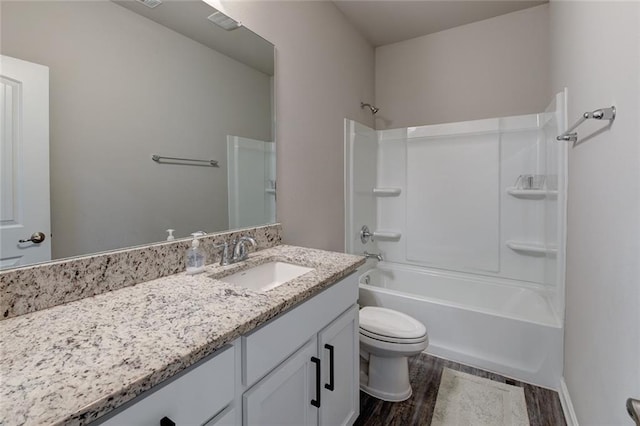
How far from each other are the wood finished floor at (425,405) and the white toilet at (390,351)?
6 cm

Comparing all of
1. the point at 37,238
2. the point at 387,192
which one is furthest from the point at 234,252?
the point at 387,192

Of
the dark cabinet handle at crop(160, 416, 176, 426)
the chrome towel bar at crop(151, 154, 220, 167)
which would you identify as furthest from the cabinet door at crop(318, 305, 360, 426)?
the chrome towel bar at crop(151, 154, 220, 167)

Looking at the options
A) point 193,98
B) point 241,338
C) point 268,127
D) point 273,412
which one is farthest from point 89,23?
point 273,412

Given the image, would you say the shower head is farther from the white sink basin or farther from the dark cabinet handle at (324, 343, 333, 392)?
the dark cabinet handle at (324, 343, 333, 392)

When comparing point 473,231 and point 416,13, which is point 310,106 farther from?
point 473,231

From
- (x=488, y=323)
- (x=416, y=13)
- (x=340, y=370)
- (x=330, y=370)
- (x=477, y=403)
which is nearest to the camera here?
(x=330, y=370)

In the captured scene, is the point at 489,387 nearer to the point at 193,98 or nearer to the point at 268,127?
the point at 268,127

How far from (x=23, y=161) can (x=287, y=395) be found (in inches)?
42.6

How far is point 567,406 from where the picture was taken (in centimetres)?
162

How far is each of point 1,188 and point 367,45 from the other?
114 inches

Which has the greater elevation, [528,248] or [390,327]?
[528,248]

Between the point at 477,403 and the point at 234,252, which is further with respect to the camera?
the point at 477,403

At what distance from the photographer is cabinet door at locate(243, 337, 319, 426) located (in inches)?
34.7

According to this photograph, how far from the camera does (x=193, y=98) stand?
1.38 m
